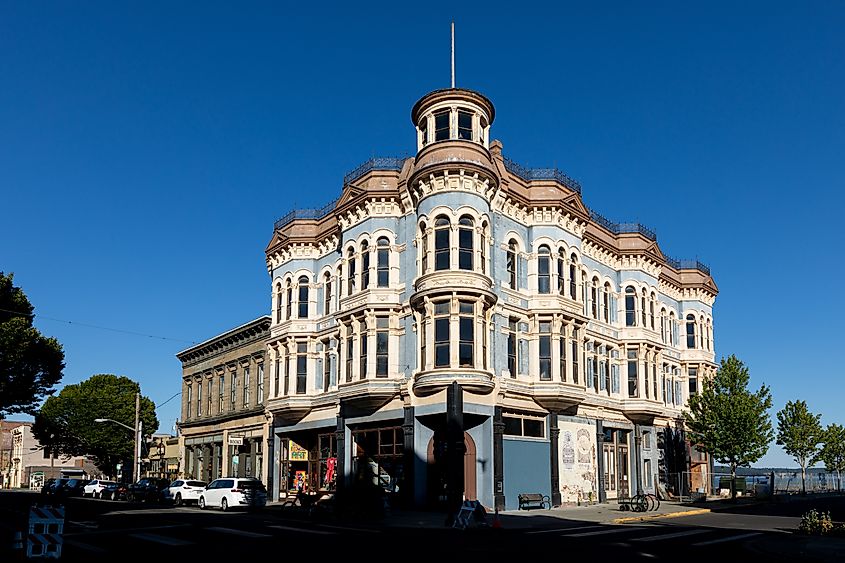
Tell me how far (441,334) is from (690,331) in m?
25.5

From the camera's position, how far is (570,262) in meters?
39.2

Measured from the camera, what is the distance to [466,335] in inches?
1307

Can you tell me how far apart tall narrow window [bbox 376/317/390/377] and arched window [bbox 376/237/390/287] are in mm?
1821

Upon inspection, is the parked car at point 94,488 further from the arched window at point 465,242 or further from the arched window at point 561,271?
the arched window at point 561,271

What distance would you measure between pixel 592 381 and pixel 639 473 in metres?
6.97

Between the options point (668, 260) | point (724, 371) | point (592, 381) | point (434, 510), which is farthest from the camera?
point (668, 260)

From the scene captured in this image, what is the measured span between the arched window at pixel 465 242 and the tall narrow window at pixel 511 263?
3.34 metres

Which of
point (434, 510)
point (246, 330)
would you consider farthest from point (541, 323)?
point (246, 330)

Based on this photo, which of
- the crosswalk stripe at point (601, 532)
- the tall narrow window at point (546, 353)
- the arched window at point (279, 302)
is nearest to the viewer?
the crosswalk stripe at point (601, 532)

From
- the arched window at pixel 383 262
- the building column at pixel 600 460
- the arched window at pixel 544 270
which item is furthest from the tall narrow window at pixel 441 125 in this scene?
the building column at pixel 600 460

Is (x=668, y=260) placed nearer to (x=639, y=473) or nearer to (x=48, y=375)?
(x=639, y=473)

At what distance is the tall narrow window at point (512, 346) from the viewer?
35.9 m

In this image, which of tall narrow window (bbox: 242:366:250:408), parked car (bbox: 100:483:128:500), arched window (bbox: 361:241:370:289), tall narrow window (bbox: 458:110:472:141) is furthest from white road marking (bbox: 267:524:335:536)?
parked car (bbox: 100:483:128:500)

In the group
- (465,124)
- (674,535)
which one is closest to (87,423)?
(465,124)
